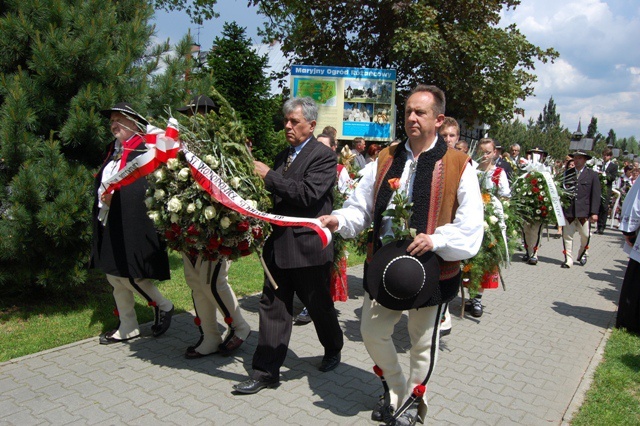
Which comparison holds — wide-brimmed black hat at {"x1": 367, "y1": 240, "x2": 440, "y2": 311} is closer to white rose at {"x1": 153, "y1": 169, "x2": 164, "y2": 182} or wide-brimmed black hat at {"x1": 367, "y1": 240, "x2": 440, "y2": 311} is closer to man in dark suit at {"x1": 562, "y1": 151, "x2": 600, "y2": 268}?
white rose at {"x1": 153, "y1": 169, "x2": 164, "y2": 182}

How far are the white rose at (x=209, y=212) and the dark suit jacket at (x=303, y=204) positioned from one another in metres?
0.49

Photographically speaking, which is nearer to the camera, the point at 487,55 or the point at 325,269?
the point at 325,269

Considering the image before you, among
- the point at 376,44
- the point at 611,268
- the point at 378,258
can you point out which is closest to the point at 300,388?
the point at 378,258

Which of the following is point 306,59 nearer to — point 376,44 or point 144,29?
point 376,44

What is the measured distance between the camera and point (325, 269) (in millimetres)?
4535

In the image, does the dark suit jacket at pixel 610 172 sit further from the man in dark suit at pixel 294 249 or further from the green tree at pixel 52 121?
the green tree at pixel 52 121

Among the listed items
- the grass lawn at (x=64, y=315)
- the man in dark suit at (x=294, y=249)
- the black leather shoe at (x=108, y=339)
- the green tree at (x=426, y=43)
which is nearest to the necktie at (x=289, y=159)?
the man in dark suit at (x=294, y=249)

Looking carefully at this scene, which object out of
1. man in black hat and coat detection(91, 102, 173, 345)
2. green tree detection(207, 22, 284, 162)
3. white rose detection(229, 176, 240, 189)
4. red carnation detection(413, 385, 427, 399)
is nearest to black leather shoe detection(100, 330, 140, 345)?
man in black hat and coat detection(91, 102, 173, 345)

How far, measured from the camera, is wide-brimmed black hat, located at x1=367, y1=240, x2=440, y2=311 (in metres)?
Result: 3.29

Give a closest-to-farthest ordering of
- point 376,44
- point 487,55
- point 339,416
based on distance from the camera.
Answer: point 339,416
point 487,55
point 376,44

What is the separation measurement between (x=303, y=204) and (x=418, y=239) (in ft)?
4.02

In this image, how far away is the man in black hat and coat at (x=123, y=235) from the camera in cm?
504

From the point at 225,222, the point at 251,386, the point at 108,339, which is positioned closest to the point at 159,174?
the point at 225,222

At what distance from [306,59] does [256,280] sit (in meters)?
11.8
